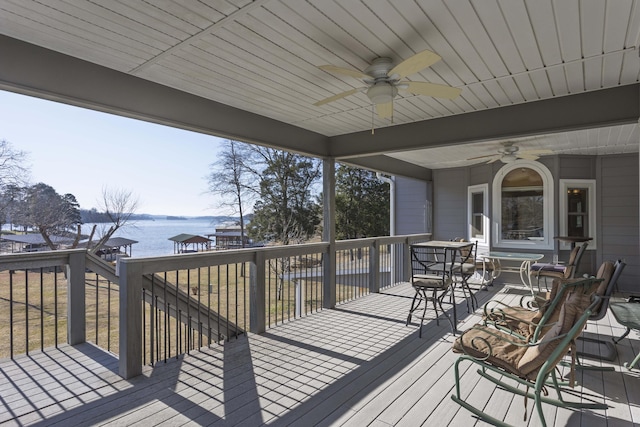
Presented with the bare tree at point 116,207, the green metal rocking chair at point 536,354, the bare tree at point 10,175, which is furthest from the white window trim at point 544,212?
the bare tree at point 10,175

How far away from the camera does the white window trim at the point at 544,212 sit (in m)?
7.09

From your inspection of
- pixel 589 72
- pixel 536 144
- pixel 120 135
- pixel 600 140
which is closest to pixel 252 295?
pixel 589 72

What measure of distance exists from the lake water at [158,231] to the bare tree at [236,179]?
1.34m

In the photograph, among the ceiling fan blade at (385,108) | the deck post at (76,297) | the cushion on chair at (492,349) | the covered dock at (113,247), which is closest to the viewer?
the cushion on chair at (492,349)

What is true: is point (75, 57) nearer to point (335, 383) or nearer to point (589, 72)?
point (335, 383)

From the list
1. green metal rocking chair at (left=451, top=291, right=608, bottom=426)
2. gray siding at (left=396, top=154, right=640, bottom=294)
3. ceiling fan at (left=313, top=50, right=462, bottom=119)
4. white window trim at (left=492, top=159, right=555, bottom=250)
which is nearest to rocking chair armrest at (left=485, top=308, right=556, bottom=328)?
green metal rocking chair at (left=451, top=291, right=608, bottom=426)

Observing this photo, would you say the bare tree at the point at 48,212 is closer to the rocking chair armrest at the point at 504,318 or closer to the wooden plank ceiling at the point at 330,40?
the wooden plank ceiling at the point at 330,40

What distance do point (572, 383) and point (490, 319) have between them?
83 centimetres

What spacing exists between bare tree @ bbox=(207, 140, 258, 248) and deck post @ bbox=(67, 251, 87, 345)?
40.8ft

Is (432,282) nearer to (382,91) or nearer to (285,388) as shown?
(285,388)

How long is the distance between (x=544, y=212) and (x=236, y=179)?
13058 millimetres

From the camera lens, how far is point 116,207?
1507 centimetres

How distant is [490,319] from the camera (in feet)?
10.6

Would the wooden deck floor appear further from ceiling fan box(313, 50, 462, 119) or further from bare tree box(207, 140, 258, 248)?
bare tree box(207, 140, 258, 248)
